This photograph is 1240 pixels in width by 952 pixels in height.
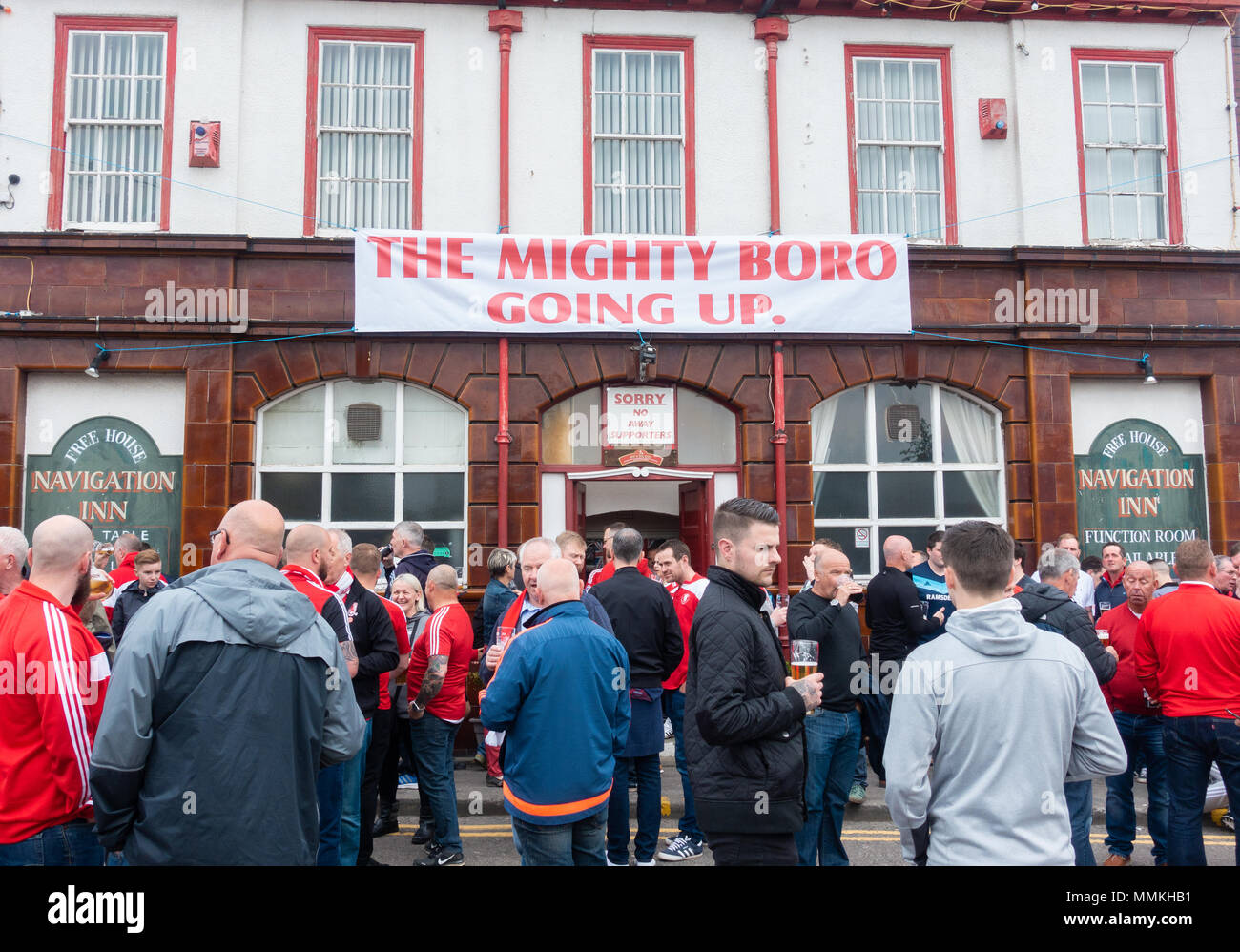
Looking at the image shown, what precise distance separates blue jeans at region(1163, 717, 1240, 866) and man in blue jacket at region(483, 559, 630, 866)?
368cm

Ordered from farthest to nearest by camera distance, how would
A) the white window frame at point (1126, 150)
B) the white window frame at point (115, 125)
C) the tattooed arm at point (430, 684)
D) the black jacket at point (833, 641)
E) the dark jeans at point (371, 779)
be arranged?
the white window frame at point (1126, 150), the white window frame at point (115, 125), the tattooed arm at point (430, 684), the dark jeans at point (371, 779), the black jacket at point (833, 641)

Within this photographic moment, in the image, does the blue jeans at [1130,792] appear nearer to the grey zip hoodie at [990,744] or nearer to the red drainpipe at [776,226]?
the grey zip hoodie at [990,744]

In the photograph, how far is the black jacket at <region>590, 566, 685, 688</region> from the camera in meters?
6.35

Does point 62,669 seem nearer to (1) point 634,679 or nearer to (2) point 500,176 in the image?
(1) point 634,679

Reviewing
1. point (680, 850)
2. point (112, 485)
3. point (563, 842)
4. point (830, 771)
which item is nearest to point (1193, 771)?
point (830, 771)

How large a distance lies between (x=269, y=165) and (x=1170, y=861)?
1108cm

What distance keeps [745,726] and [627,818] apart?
2837mm

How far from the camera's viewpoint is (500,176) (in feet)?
34.7

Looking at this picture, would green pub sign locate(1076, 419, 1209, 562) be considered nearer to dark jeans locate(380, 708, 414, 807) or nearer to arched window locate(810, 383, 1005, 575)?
arched window locate(810, 383, 1005, 575)

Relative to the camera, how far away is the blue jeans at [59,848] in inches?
138

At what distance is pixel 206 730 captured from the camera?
3070mm

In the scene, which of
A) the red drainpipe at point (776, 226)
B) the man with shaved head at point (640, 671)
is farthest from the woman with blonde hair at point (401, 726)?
the red drainpipe at point (776, 226)

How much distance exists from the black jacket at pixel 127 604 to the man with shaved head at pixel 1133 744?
7639 mm
